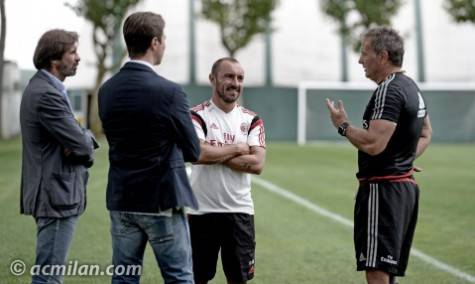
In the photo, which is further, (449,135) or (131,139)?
(449,135)

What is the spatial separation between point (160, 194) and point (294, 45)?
41.8 meters

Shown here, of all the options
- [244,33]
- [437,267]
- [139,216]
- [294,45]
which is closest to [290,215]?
[437,267]

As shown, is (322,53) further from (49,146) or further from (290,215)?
(49,146)

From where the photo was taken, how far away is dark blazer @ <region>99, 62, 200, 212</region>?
4766 millimetres

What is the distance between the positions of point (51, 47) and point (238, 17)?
33.5m

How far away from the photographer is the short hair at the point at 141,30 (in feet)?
15.8

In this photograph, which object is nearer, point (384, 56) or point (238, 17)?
point (384, 56)

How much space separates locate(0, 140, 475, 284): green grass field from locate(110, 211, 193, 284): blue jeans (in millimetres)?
2970

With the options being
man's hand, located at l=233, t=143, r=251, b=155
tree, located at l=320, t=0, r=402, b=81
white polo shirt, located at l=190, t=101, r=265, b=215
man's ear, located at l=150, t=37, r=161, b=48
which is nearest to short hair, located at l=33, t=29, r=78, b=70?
man's ear, located at l=150, t=37, r=161, b=48

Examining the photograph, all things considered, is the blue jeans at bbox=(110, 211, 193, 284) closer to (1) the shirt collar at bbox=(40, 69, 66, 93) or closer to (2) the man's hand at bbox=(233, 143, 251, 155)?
(1) the shirt collar at bbox=(40, 69, 66, 93)

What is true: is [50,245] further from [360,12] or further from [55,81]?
[360,12]

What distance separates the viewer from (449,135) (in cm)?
3978

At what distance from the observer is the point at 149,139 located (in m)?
4.79

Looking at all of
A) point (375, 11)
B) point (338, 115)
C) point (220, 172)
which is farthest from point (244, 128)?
point (375, 11)
